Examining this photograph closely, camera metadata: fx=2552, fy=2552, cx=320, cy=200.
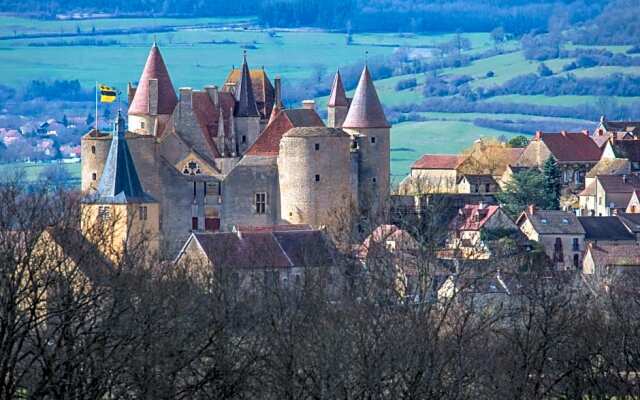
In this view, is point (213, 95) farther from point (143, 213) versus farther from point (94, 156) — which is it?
point (143, 213)

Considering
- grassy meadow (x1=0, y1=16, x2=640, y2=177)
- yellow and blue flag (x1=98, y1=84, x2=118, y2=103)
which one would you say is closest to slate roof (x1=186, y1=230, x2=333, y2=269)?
yellow and blue flag (x1=98, y1=84, x2=118, y2=103)

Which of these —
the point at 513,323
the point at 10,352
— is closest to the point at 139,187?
the point at 513,323

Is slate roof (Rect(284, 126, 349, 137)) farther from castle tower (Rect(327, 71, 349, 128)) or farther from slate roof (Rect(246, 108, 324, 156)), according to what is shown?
castle tower (Rect(327, 71, 349, 128))

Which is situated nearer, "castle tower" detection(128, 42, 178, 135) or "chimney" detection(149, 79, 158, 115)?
"castle tower" detection(128, 42, 178, 135)

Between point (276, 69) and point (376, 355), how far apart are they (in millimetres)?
133255

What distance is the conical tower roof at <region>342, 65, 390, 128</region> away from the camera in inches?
3310

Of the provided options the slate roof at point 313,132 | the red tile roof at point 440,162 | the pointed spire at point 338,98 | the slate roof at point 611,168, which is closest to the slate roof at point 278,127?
the slate roof at point 313,132

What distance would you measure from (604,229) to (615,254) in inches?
211

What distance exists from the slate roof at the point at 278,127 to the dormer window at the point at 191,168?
5.53 ft

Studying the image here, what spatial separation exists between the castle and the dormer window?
3cm

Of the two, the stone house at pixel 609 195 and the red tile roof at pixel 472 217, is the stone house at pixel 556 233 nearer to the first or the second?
the red tile roof at pixel 472 217

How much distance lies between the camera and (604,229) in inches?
3455

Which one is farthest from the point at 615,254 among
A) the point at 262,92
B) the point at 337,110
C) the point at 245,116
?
the point at 262,92

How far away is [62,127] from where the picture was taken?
166m
